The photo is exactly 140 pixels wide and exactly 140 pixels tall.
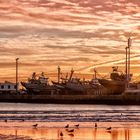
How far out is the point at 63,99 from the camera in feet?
515

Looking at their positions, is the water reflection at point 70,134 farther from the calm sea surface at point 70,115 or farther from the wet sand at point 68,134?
the calm sea surface at point 70,115

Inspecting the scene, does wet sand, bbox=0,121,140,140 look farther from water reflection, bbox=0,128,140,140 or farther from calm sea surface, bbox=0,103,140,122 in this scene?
calm sea surface, bbox=0,103,140,122

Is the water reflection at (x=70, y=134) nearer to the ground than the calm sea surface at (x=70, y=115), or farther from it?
farther from it

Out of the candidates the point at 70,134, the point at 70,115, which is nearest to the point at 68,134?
the point at 70,134

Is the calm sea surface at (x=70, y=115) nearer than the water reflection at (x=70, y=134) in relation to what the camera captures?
No

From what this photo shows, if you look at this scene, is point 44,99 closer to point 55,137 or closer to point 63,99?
point 63,99

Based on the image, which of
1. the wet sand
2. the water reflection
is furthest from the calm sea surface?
the water reflection

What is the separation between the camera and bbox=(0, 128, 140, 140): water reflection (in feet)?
133

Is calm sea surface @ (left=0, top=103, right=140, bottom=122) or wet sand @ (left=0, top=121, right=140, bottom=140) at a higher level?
wet sand @ (left=0, top=121, right=140, bottom=140)

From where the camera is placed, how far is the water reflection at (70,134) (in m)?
40.4

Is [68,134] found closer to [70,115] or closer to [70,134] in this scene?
[70,134]

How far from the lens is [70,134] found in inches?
1700

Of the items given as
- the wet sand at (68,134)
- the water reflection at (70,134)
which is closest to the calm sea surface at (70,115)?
the wet sand at (68,134)

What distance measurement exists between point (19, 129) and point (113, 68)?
12606 cm
